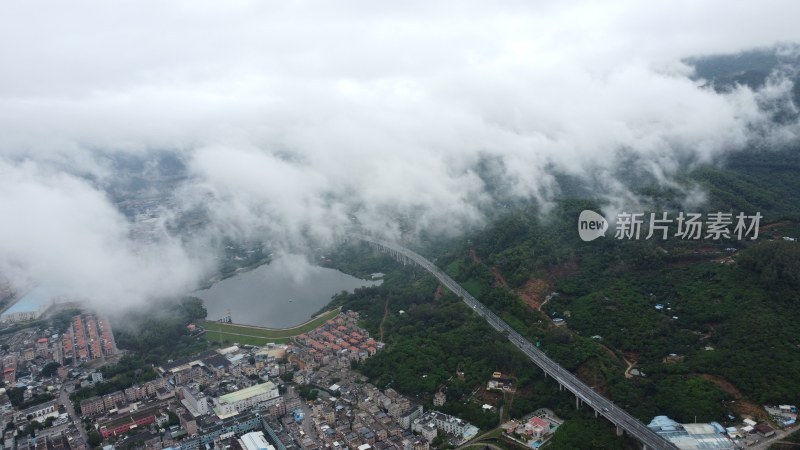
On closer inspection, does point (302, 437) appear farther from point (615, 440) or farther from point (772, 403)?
point (772, 403)

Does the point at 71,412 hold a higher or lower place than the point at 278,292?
lower

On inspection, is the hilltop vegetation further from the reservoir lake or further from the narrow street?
the narrow street

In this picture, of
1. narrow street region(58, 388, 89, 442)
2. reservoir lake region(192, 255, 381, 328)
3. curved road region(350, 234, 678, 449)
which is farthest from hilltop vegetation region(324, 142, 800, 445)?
narrow street region(58, 388, 89, 442)

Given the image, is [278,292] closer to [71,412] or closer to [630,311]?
[71,412]

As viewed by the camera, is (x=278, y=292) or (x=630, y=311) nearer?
(x=630, y=311)

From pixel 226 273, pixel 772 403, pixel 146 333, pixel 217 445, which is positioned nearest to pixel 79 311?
pixel 146 333

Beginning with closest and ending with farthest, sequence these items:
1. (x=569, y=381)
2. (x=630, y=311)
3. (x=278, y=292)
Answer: (x=569, y=381)
(x=630, y=311)
(x=278, y=292)

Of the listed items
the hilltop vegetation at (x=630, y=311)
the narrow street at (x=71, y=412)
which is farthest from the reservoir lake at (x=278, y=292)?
the narrow street at (x=71, y=412)

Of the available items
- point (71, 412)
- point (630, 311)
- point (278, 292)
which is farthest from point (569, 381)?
point (278, 292)

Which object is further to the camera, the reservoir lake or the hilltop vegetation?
the reservoir lake
